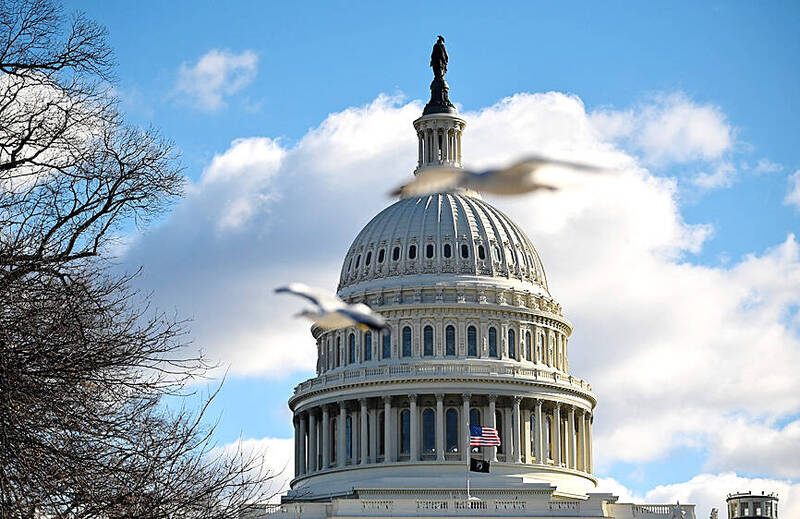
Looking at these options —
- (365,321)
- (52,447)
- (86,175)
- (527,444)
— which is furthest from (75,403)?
(527,444)

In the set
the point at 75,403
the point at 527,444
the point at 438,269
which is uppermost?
the point at 438,269

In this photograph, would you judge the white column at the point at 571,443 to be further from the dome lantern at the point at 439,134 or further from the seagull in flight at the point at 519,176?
the seagull in flight at the point at 519,176

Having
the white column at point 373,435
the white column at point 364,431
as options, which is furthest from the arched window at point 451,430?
the white column at point 364,431

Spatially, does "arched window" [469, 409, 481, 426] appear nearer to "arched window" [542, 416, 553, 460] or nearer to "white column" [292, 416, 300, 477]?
"arched window" [542, 416, 553, 460]

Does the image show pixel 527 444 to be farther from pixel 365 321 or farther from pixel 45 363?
pixel 365 321

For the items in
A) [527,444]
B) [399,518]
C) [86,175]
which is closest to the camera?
[86,175]

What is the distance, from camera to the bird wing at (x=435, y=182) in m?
22.0

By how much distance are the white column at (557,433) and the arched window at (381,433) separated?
12675 millimetres

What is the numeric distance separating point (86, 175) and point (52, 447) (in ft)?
20.2

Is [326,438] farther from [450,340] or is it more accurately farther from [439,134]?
[439,134]

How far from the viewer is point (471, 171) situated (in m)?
21.3

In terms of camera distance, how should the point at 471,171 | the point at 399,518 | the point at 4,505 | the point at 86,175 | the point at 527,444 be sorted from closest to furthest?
the point at 471,171, the point at 4,505, the point at 86,175, the point at 399,518, the point at 527,444

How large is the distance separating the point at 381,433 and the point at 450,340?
883 centimetres

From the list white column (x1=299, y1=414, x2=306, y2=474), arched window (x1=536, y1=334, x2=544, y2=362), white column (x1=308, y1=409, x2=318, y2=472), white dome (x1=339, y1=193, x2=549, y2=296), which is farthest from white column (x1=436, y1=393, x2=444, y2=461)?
white column (x1=299, y1=414, x2=306, y2=474)
